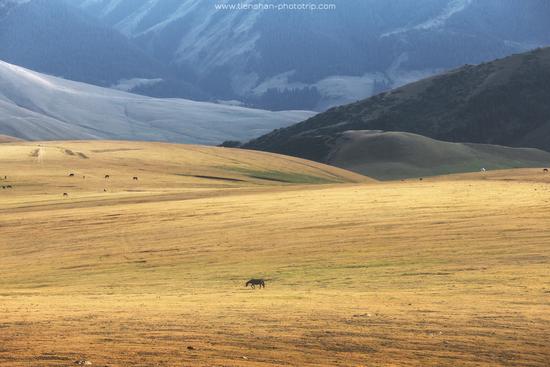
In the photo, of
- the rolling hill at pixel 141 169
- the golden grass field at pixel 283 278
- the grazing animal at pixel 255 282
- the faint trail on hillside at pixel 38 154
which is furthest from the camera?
the faint trail on hillside at pixel 38 154

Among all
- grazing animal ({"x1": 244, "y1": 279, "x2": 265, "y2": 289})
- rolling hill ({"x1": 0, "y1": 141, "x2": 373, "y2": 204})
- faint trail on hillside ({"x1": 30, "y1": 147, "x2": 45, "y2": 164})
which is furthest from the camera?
faint trail on hillside ({"x1": 30, "y1": 147, "x2": 45, "y2": 164})

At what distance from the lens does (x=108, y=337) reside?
21328 mm

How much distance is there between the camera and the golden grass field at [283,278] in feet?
67.3

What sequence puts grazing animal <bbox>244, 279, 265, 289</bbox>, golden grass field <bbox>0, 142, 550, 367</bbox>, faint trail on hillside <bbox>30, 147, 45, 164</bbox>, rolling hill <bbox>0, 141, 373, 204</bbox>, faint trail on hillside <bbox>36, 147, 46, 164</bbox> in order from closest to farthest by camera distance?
golden grass field <bbox>0, 142, 550, 367</bbox>
grazing animal <bbox>244, 279, 265, 289</bbox>
rolling hill <bbox>0, 141, 373, 204</bbox>
faint trail on hillside <bbox>36, 147, 46, 164</bbox>
faint trail on hillside <bbox>30, 147, 45, 164</bbox>

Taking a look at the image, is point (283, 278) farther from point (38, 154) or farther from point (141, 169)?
point (38, 154)

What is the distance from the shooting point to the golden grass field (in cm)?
2050

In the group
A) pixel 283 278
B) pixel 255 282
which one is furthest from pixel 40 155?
pixel 255 282

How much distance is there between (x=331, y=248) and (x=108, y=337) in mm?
19587

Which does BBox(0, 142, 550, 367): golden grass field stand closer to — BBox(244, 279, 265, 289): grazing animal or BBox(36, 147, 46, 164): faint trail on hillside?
BBox(244, 279, 265, 289): grazing animal

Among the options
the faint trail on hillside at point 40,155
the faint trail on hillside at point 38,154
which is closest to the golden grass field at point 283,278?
the faint trail on hillside at point 40,155

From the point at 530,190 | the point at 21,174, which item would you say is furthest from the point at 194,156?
the point at 530,190

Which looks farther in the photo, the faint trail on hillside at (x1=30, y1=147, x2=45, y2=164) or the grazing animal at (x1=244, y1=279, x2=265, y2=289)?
the faint trail on hillside at (x1=30, y1=147, x2=45, y2=164)

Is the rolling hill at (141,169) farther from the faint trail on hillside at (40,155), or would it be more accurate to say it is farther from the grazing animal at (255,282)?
the grazing animal at (255,282)

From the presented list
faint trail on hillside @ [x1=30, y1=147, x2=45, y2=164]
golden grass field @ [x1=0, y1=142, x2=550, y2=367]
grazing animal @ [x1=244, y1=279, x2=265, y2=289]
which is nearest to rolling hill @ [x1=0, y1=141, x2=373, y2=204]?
faint trail on hillside @ [x1=30, y1=147, x2=45, y2=164]
